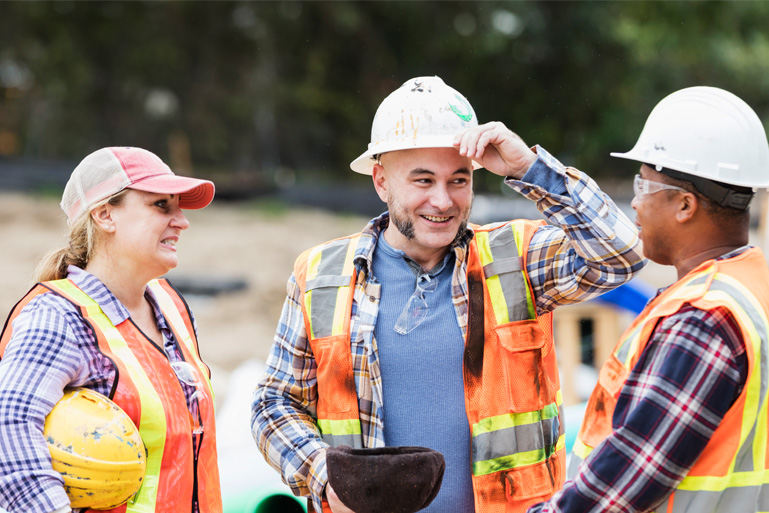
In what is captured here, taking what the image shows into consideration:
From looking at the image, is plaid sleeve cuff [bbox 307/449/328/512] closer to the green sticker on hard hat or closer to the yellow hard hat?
the yellow hard hat

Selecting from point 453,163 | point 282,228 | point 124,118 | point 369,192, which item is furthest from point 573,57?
point 453,163

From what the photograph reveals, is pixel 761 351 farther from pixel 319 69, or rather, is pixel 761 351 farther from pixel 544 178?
pixel 319 69

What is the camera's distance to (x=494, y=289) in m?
2.86

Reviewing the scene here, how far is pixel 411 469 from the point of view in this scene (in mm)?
2381

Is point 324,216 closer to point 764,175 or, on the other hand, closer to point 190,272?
point 190,272

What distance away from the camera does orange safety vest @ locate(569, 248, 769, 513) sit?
6.31 ft

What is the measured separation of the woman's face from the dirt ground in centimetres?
744

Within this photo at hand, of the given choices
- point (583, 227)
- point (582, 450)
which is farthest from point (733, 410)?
point (583, 227)

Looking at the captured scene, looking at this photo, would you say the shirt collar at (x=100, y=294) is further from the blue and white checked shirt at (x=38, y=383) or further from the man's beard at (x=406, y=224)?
the man's beard at (x=406, y=224)

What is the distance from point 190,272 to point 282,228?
2.95m

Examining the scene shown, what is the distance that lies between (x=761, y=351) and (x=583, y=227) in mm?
833

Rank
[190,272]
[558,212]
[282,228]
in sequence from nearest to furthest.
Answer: [558,212] → [190,272] → [282,228]

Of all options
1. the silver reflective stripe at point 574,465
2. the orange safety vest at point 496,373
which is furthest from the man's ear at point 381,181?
the silver reflective stripe at point 574,465

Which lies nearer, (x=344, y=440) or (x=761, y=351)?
(x=761, y=351)
